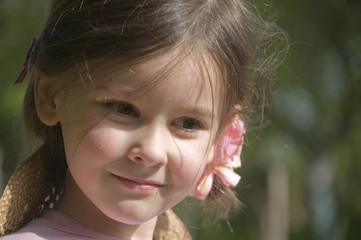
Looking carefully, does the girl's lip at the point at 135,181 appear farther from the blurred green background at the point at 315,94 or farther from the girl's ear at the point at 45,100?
the blurred green background at the point at 315,94

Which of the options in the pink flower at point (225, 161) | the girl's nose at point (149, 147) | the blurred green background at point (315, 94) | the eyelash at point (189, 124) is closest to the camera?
the girl's nose at point (149, 147)

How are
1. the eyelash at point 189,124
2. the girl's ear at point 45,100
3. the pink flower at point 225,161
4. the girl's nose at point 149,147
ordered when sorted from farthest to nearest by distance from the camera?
the pink flower at point 225,161 < the girl's ear at point 45,100 < the eyelash at point 189,124 < the girl's nose at point 149,147

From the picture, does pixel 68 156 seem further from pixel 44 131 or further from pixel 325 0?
pixel 325 0

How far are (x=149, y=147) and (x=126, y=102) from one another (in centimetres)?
18

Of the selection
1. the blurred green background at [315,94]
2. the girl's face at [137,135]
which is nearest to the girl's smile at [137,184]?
the girl's face at [137,135]

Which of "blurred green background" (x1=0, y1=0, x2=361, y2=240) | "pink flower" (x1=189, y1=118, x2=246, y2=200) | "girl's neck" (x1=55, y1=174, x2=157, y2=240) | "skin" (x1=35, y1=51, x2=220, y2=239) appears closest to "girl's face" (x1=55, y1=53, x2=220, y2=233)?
"skin" (x1=35, y1=51, x2=220, y2=239)

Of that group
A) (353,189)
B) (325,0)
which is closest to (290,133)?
(353,189)

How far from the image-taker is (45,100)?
2363mm

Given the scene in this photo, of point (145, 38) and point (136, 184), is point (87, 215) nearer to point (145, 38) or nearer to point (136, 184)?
point (136, 184)

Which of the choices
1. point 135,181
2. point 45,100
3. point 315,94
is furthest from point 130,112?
point 315,94

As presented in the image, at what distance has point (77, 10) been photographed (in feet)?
7.43

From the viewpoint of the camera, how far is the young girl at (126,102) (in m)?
2.11

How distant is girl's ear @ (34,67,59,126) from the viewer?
2.34m

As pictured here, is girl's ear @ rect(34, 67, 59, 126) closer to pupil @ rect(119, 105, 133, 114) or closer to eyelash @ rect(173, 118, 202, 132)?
pupil @ rect(119, 105, 133, 114)
